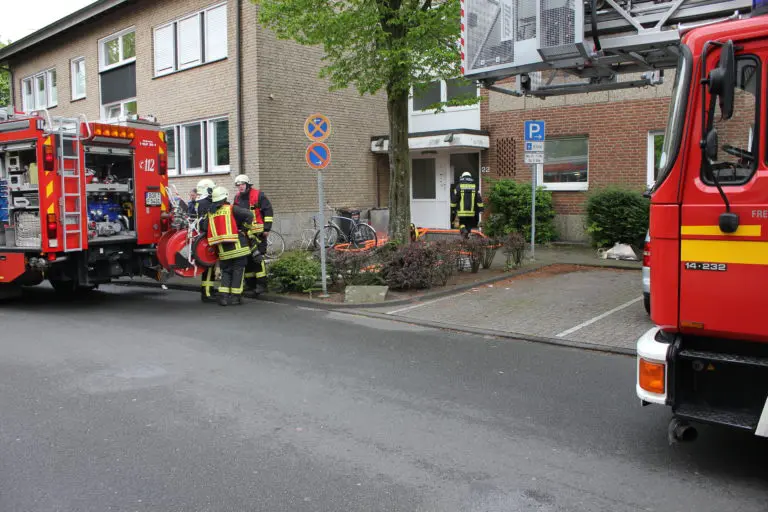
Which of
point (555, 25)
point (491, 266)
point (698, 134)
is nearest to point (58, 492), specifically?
point (698, 134)

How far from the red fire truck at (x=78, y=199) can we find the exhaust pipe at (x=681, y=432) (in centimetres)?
799

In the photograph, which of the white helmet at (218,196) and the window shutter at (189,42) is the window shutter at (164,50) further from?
the white helmet at (218,196)

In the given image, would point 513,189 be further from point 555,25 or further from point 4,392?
point 4,392

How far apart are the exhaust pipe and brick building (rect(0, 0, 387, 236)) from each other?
1326cm

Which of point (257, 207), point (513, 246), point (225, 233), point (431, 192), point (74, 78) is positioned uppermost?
point (74, 78)

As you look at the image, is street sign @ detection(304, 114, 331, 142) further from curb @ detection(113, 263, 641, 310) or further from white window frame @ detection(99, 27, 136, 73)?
white window frame @ detection(99, 27, 136, 73)

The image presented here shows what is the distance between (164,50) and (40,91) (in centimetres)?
981

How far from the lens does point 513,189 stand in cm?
1642

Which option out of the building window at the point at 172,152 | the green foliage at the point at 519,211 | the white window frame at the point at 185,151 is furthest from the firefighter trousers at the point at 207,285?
the building window at the point at 172,152

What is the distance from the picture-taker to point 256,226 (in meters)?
10.4

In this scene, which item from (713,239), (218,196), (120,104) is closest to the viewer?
(713,239)

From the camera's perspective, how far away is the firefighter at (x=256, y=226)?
10.4m

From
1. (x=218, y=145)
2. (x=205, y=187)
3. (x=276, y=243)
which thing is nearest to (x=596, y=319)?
(x=205, y=187)

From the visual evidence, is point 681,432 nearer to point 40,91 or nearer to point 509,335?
point 509,335
